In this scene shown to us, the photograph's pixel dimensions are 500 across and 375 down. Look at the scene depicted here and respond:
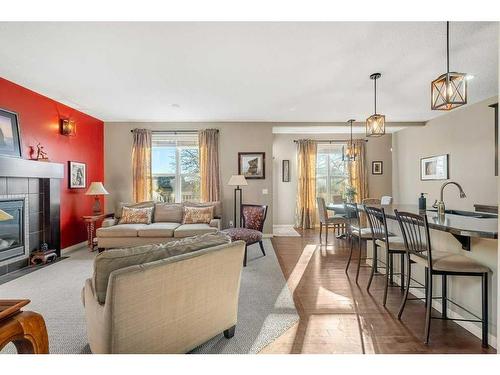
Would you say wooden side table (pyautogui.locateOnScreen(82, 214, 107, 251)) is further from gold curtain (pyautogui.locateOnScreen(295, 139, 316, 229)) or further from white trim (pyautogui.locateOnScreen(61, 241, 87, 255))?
gold curtain (pyautogui.locateOnScreen(295, 139, 316, 229))

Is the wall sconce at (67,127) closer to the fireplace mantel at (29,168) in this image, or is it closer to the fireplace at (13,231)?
the fireplace mantel at (29,168)

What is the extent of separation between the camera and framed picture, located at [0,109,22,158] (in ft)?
11.7

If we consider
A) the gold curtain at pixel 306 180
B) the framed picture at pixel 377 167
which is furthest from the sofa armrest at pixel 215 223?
the framed picture at pixel 377 167

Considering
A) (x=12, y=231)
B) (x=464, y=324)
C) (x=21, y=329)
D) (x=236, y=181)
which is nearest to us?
(x=21, y=329)

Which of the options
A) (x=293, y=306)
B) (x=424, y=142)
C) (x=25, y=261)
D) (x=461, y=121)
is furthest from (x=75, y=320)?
(x=424, y=142)

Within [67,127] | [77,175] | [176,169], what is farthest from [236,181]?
[67,127]

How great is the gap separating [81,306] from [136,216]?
2.54m

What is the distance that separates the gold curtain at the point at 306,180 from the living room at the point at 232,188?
2.16ft

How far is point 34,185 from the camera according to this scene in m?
4.16

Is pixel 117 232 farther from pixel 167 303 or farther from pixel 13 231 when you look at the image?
pixel 167 303

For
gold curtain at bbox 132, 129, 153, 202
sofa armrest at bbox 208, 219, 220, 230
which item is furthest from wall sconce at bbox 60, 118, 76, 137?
sofa armrest at bbox 208, 219, 220, 230

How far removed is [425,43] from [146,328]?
11.5ft
